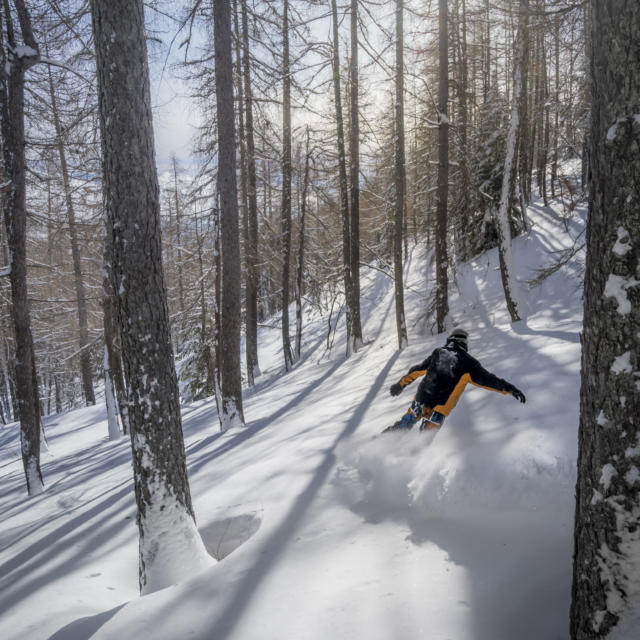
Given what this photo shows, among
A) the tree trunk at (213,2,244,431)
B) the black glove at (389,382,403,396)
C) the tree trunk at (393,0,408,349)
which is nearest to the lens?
the black glove at (389,382,403,396)

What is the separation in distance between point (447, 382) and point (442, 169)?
8396mm

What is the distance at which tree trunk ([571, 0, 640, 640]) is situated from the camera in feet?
5.99

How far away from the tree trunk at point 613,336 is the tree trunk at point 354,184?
38.8 ft

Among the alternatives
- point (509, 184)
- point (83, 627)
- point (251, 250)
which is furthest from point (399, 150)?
point (83, 627)

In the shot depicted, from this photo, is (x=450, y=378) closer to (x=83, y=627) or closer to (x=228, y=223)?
(x=83, y=627)

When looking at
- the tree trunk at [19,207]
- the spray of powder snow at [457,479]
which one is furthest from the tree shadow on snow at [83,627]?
the tree trunk at [19,207]

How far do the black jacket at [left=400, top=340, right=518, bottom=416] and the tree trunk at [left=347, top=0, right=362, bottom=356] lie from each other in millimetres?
8978

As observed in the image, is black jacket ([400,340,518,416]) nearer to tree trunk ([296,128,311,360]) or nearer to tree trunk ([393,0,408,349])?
tree trunk ([393,0,408,349])

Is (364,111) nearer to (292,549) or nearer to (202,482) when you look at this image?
(202,482)

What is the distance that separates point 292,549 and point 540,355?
16.3ft

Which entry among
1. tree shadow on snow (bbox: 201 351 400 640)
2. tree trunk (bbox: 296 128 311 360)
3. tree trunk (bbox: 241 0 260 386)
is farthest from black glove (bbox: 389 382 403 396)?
tree trunk (bbox: 296 128 311 360)

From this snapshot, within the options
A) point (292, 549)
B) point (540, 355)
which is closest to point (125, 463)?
point (292, 549)

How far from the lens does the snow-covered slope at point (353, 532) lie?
2799 mm

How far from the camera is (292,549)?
12.1ft
